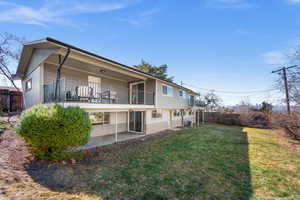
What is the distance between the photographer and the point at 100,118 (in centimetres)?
1070

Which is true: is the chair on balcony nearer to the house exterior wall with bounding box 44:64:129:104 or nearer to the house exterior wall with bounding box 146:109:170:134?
the house exterior wall with bounding box 44:64:129:104

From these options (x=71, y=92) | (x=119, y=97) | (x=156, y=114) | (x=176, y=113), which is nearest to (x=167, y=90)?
(x=156, y=114)

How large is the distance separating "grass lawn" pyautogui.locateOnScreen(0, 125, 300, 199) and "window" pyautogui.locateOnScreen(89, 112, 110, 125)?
12.2ft

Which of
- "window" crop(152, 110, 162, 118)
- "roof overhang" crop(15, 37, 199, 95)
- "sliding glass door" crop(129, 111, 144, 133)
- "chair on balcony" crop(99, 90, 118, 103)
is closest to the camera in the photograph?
→ "roof overhang" crop(15, 37, 199, 95)

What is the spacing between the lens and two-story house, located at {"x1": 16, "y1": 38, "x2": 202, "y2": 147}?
7297 mm

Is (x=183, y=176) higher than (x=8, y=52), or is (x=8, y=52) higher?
(x=8, y=52)

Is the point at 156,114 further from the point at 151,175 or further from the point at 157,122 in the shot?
the point at 151,175

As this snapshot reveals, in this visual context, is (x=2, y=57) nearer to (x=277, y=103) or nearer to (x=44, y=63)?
(x=44, y=63)

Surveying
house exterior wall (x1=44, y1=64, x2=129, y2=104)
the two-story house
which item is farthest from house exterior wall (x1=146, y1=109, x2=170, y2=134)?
house exterior wall (x1=44, y1=64, x2=129, y2=104)

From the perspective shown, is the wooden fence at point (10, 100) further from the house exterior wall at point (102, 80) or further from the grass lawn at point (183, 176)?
the grass lawn at point (183, 176)

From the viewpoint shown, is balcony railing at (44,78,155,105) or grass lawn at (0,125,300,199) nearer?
grass lawn at (0,125,300,199)

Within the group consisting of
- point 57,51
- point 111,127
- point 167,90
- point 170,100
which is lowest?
point 111,127

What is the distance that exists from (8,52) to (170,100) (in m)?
17.3

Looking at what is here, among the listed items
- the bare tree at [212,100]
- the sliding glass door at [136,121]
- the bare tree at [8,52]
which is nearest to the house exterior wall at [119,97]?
the sliding glass door at [136,121]
